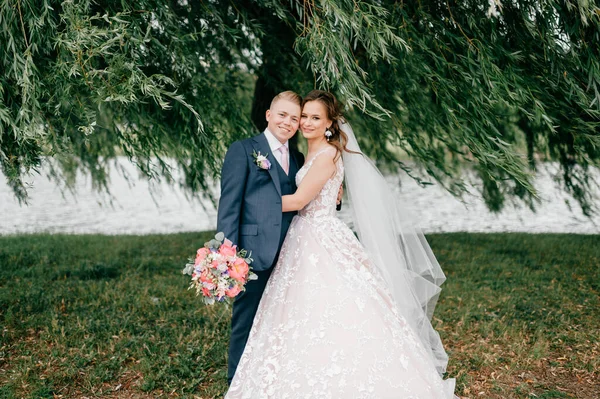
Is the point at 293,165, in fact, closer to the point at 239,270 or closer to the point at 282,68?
the point at 239,270

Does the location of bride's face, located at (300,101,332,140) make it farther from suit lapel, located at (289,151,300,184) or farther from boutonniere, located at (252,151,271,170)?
boutonniere, located at (252,151,271,170)

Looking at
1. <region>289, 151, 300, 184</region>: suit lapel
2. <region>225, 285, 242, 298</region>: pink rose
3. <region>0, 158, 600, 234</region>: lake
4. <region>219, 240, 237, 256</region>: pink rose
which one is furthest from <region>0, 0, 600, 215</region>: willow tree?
<region>0, 158, 600, 234</region>: lake

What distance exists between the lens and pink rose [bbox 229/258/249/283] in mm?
2771

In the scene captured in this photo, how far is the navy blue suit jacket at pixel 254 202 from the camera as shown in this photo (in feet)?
9.97

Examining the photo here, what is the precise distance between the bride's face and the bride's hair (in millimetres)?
24

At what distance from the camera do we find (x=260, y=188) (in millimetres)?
3086

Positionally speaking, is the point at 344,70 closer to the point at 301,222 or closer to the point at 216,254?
the point at 301,222

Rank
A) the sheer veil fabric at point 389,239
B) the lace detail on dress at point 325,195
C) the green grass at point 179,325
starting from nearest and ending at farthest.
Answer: the lace detail on dress at point 325,195
the sheer veil fabric at point 389,239
the green grass at point 179,325

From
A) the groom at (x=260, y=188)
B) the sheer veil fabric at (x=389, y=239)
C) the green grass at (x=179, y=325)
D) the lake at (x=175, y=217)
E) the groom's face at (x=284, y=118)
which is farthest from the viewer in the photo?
the lake at (x=175, y=217)

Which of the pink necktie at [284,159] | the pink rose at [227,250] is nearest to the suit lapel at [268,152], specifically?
the pink necktie at [284,159]

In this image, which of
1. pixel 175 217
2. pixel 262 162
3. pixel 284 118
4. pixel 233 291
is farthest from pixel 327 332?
pixel 175 217

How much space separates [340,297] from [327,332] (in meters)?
0.21

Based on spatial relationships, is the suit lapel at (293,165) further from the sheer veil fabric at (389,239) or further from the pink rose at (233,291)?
the pink rose at (233,291)

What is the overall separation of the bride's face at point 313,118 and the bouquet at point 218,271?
891 millimetres
